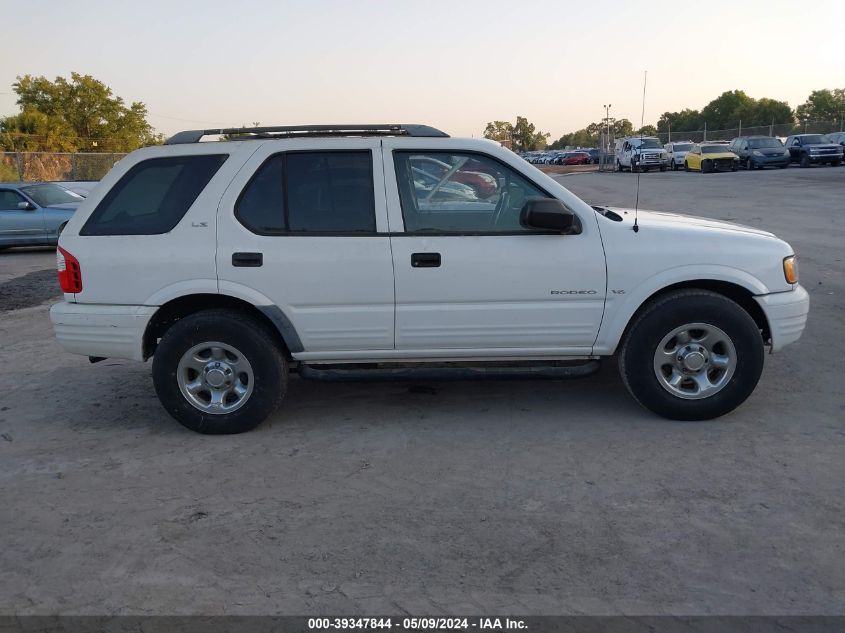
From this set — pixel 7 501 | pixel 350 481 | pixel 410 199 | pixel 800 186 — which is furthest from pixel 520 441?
pixel 800 186

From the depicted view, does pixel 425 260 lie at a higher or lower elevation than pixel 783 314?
higher

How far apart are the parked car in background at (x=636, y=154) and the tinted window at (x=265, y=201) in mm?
37640

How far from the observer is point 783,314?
5.07 meters

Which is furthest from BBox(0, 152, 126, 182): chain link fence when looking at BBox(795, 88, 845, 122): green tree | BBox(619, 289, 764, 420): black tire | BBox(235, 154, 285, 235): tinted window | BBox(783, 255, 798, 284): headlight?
BBox(795, 88, 845, 122): green tree

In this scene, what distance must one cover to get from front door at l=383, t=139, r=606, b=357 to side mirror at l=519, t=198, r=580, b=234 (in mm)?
118

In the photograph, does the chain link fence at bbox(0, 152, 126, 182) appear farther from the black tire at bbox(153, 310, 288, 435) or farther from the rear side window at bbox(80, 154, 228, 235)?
the black tire at bbox(153, 310, 288, 435)

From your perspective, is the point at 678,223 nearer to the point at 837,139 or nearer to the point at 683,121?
the point at 837,139

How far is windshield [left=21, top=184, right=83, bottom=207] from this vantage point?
631 inches

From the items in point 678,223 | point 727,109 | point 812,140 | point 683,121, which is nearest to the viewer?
point 678,223

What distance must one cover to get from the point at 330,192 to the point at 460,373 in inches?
56.5

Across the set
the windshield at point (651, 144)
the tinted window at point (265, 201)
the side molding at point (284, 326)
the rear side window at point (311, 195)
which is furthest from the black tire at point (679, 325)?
the windshield at point (651, 144)

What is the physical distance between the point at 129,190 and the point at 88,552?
247cm

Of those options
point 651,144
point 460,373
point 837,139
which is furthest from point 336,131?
point 651,144

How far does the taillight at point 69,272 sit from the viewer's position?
200 inches
